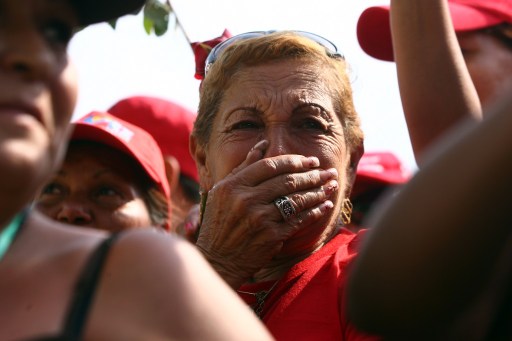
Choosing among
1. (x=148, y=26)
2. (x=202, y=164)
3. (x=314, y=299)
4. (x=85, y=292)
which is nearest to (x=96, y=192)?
(x=202, y=164)

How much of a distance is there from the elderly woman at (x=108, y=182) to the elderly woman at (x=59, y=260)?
7.21ft

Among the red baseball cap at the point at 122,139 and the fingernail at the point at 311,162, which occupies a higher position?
the fingernail at the point at 311,162

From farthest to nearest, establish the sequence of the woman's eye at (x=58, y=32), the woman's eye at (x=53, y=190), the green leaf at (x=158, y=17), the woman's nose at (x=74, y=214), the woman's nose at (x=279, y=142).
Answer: the green leaf at (x=158, y=17)
the woman's eye at (x=53, y=190)
the woman's nose at (x=74, y=214)
the woman's nose at (x=279, y=142)
the woman's eye at (x=58, y=32)

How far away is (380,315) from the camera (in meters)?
1.63

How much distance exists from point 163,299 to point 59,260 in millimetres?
200

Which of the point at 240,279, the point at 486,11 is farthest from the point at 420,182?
the point at 486,11

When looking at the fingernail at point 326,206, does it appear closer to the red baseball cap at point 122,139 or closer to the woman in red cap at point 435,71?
the woman in red cap at point 435,71

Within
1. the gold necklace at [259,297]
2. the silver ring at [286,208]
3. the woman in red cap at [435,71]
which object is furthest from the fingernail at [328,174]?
the woman in red cap at [435,71]

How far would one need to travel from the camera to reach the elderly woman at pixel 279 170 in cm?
268

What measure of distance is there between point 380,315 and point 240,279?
4.06 feet

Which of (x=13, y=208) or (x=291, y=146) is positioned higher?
(x=13, y=208)

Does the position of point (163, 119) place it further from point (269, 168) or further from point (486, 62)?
point (486, 62)

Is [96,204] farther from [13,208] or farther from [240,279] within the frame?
[13,208]

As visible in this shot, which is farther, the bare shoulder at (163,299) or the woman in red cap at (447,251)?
the woman in red cap at (447,251)
